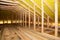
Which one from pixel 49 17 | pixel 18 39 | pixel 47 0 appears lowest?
pixel 18 39

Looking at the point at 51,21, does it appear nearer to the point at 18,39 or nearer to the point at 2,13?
the point at 18,39

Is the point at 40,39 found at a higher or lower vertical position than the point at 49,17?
lower

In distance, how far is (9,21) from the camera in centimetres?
1148

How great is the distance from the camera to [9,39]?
3.78 metres

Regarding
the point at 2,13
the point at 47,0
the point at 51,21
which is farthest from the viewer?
the point at 2,13

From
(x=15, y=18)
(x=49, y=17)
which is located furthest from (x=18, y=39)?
(x=15, y=18)

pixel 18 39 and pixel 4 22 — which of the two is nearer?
pixel 18 39

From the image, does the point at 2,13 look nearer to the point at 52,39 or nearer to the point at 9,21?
the point at 9,21

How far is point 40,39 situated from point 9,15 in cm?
815

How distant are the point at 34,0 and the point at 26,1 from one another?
1.76 feet

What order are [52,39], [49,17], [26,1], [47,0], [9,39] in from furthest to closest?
[49,17]
[26,1]
[47,0]
[9,39]
[52,39]

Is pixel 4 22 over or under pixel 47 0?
under

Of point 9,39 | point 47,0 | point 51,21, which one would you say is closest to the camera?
point 9,39

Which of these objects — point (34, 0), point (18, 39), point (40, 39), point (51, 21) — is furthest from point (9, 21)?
point (40, 39)
